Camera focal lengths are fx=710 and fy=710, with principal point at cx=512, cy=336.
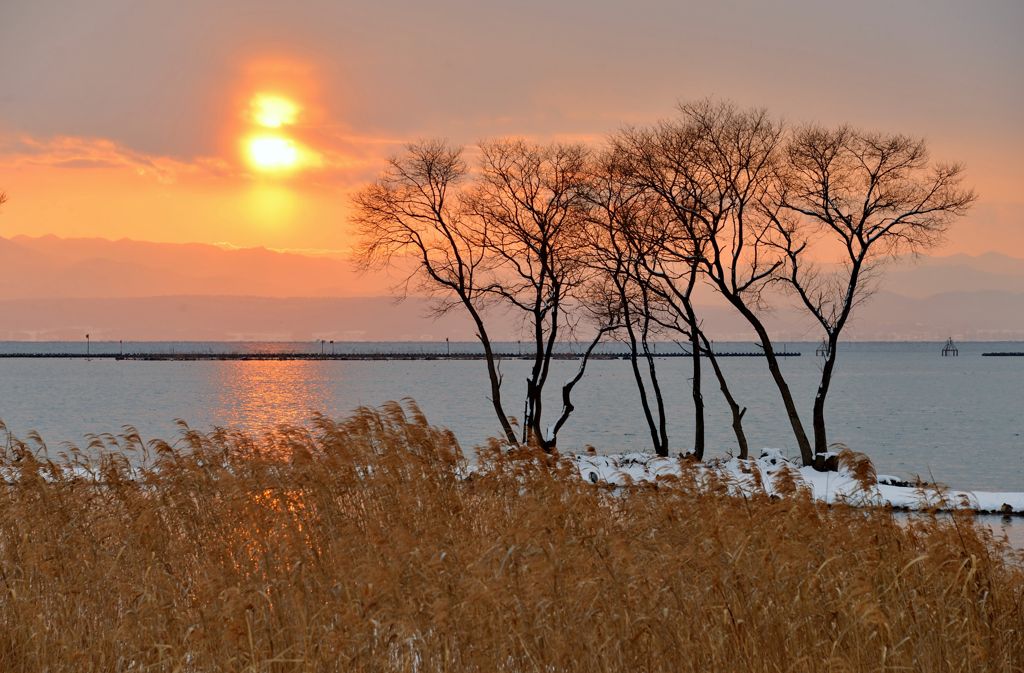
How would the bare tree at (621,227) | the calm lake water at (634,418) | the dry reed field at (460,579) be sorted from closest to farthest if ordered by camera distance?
the dry reed field at (460,579) < the bare tree at (621,227) < the calm lake water at (634,418)

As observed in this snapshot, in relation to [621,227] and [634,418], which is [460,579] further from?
[634,418]

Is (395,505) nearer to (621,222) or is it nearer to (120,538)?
(120,538)

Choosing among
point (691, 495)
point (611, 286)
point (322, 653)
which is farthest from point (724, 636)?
point (611, 286)

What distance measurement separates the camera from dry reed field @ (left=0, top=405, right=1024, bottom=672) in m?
6.04

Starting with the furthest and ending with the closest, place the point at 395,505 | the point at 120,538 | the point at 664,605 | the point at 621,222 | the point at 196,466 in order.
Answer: the point at 621,222 < the point at 196,466 < the point at 395,505 < the point at 120,538 < the point at 664,605

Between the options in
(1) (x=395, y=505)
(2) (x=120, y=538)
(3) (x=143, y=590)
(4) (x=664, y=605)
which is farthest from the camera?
(1) (x=395, y=505)

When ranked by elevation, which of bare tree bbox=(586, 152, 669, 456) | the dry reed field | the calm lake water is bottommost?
the calm lake water

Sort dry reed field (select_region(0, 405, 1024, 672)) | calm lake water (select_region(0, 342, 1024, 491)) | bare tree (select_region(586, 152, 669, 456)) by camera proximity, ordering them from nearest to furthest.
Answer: dry reed field (select_region(0, 405, 1024, 672)), bare tree (select_region(586, 152, 669, 456)), calm lake water (select_region(0, 342, 1024, 491))

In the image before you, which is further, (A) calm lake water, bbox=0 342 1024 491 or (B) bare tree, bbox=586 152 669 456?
(A) calm lake water, bbox=0 342 1024 491

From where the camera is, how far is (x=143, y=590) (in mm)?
7473

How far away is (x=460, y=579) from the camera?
6496mm

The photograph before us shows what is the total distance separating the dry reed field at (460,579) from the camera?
6.04m

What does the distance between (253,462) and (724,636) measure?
7.97 m

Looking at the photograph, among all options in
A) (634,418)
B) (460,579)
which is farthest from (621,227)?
(634,418)
